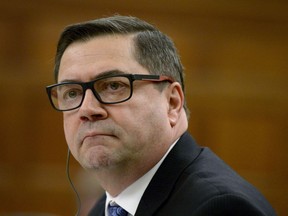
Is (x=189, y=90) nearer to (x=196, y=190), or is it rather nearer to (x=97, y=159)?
(x=97, y=159)

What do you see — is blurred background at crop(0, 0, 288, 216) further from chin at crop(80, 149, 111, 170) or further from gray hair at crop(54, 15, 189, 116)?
chin at crop(80, 149, 111, 170)

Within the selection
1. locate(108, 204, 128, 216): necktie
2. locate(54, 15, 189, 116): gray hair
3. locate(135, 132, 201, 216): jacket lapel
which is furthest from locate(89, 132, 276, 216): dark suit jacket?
locate(54, 15, 189, 116): gray hair

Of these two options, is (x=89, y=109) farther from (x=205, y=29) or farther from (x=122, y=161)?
(x=205, y=29)

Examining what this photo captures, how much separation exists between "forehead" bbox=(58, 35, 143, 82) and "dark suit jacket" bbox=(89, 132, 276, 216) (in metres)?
0.34

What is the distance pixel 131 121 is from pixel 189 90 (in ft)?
8.90

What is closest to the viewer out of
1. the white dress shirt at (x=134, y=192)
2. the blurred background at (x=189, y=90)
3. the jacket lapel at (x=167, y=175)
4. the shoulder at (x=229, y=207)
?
the shoulder at (x=229, y=207)

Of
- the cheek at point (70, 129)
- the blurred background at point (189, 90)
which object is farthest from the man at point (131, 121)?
the blurred background at point (189, 90)

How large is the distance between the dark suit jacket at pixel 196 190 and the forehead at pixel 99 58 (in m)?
0.34

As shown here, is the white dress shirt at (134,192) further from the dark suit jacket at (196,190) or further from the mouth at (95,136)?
the mouth at (95,136)

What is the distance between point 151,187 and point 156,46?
522mm

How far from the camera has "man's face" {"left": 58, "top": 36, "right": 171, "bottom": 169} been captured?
6.19 ft

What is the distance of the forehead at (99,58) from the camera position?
1940 millimetres

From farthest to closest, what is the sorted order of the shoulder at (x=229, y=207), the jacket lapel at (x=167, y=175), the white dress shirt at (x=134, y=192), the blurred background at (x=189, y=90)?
1. the blurred background at (x=189, y=90)
2. the white dress shirt at (x=134, y=192)
3. the jacket lapel at (x=167, y=175)
4. the shoulder at (x=229, y=207)

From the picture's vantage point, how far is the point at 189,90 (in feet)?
15.0
